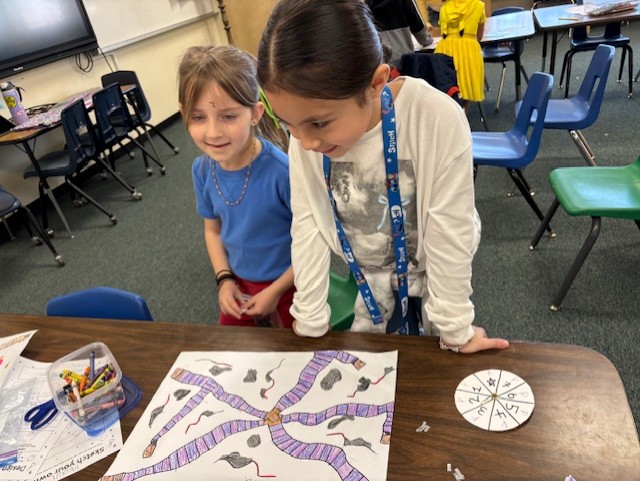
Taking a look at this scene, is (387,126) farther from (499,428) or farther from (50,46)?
(50,46)

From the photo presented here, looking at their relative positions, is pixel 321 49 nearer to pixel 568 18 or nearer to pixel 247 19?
pixel 568 18

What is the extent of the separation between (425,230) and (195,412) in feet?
1.62

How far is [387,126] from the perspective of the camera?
2.52ft

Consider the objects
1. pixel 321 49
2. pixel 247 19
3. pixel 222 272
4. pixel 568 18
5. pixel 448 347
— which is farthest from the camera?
pixel 247 19

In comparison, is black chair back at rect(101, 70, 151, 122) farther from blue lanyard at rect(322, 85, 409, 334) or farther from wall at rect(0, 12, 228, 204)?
blue lanyard at rect(322, 85, 409, 334)

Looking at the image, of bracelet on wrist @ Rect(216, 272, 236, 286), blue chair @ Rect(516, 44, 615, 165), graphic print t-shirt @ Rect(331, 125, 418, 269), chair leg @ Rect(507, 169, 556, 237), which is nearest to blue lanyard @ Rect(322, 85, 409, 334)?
graphic print t-shirt @ Rect(331, 125, 418, 269)

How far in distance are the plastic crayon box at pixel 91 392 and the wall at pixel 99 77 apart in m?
2.85

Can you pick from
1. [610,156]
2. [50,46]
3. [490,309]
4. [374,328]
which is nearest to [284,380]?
[374,328]

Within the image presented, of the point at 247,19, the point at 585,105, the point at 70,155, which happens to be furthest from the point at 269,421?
the point at 247,19

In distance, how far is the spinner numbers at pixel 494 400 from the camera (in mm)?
630

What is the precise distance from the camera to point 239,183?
1.16 m

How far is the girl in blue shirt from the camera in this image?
1.02m

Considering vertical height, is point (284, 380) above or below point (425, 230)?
below

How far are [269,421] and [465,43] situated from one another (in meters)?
3.00
